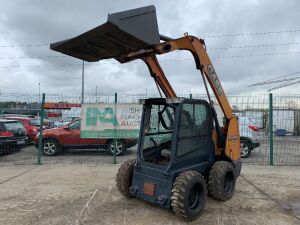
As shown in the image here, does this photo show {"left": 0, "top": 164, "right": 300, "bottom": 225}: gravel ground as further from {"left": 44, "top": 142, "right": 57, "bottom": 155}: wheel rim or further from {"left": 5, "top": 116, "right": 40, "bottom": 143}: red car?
{"left": 5, "top": 116, "right": 40, "bottom": 143}: red car

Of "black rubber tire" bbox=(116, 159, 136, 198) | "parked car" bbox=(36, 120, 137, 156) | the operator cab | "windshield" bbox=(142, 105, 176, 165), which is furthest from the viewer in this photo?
"parked car" bbox=(36, 120, 137, 156)

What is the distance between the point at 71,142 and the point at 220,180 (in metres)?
8.17

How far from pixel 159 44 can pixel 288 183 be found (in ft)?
16.0

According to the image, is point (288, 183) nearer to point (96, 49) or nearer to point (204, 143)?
point (204, 143)

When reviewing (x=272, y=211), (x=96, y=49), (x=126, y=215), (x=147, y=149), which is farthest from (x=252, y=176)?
(x=96, y=49)

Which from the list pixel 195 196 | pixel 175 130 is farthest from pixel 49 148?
pixel 195 196

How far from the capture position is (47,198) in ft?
20.9

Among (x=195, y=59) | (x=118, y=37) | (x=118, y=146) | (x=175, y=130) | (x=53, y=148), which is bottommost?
(x=53, y=148)

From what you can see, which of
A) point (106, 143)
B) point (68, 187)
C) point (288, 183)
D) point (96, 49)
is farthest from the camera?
point (106, 143)

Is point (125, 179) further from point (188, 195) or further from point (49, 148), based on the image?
point (49, 148)

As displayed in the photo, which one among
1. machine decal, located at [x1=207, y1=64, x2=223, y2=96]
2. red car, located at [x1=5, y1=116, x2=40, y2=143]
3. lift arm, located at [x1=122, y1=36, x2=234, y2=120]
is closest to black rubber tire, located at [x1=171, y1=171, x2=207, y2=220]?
lift arm, located at [x1=122, y1=36, x2=234, y2=120]

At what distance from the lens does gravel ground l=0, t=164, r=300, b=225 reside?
5.23 m

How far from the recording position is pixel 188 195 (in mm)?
4926

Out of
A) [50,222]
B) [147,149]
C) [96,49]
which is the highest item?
[96,49]
